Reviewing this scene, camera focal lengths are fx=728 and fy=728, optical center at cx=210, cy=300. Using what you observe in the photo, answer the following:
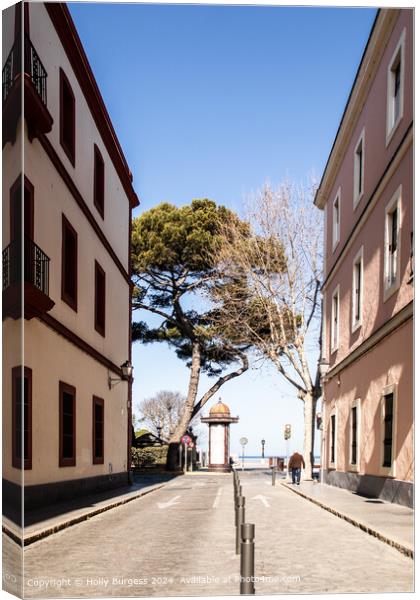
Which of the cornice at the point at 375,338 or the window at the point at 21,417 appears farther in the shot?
the cornice at the point at 375,338

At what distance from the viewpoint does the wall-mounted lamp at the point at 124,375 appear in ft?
27.2

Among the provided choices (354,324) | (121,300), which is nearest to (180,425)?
(121,300)

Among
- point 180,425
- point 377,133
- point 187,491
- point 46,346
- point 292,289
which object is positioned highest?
point 377,133

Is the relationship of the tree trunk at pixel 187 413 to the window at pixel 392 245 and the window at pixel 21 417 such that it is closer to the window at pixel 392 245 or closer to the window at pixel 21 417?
the window at pixel 21 417

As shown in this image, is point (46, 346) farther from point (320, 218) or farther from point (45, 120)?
point (320, 218)

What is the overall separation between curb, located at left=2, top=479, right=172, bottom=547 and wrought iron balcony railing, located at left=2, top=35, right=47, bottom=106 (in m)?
4.06

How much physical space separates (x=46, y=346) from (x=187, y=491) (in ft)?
11.8

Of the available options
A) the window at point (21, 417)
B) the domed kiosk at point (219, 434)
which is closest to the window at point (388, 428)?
the domed kiosk at point (219, 434)

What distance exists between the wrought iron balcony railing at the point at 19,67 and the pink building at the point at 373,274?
321 centimetres

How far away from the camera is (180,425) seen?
30.9ft

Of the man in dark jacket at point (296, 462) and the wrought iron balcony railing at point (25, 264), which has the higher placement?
the wrought iron balcony railing at point (25, 264)

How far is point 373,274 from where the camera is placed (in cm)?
894

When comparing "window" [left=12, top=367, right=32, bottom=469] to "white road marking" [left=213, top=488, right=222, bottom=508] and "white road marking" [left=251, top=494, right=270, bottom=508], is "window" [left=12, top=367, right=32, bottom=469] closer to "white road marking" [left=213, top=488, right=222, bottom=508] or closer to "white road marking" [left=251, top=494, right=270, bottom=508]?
"white road marking" [left=251, top=494, right=270, bottom=508]

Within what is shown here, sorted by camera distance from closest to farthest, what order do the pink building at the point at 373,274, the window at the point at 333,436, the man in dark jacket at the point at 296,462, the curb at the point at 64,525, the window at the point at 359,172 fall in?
1. the curb at the point at 64,525
2. the pink building at the point at 373,274
3. the man in dark jacket at the point at 296,462
4. the window at the point at 359,172
5. the window at the point at 333,436
